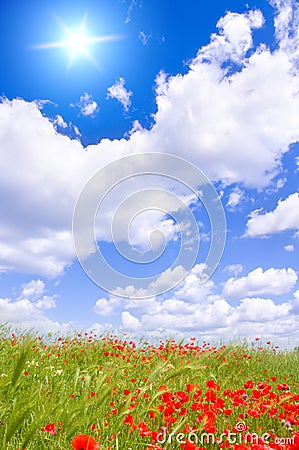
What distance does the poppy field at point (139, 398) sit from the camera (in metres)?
3.03

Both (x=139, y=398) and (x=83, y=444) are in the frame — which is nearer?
(x=83, y=444)

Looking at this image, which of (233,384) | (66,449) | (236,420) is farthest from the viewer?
(233,384)

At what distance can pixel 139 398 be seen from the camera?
15.7 ft

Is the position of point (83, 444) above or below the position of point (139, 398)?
below

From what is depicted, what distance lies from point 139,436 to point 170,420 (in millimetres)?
343

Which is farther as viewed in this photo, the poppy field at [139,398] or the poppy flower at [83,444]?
the poppy field at [139,398]

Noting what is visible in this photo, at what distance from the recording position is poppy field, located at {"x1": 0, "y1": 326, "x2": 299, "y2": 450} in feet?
9.93

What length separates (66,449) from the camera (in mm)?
2977

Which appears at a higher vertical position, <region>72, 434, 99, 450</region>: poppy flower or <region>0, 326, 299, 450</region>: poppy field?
<region>0, 326, 299, 450</region>: poppy field

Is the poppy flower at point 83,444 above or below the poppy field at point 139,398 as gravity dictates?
below

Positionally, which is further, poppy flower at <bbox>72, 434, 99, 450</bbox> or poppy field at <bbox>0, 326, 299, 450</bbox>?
poppy field at <bbox>0, 326, 299, 450</bbox>

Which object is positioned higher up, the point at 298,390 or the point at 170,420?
the point at 298,390

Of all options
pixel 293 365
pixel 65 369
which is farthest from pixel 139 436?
pixel 293 365

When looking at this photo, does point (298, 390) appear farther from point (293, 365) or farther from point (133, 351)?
point (133, 351)
